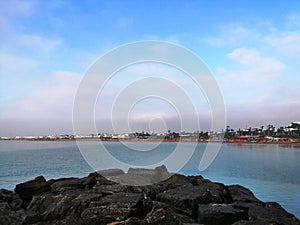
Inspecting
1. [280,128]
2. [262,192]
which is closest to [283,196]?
[262,192]

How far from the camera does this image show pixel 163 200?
8.88m

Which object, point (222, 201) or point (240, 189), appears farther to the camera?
point (240, 189)

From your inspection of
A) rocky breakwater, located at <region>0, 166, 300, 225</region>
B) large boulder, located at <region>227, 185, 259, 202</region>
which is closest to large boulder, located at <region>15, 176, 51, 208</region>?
rocky breakwater, located at <region>0, 166, 300, 225</region>

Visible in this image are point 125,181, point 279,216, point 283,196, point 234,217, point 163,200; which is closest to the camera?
point 234,217

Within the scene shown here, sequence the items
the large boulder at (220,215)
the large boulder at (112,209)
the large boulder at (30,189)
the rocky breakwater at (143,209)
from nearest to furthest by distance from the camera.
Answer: the rocky breakwater at (143,209), the large boulder at (112,209), the large boulder at (220,215), the large boulder at (30,189)

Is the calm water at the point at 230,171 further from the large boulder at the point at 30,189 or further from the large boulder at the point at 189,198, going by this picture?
the large boulder at the point at 30,189

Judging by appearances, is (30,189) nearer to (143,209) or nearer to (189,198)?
(143,209)

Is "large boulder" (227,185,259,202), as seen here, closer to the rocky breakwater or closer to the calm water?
the rocky breakwater

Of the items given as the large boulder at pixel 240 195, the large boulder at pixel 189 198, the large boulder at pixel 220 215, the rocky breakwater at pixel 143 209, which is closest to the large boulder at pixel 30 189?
the rocky breakwater at pixel 143 209

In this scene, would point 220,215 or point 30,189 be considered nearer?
point 220,215

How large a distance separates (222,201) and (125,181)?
10.4 feet

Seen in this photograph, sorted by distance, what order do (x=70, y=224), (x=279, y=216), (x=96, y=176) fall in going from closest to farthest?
(x=70, y=224) → (x=279, y=216) → (x=96, y=176)

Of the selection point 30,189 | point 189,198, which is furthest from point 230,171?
point 189,198

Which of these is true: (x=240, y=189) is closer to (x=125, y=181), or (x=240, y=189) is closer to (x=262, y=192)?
(x=125, y=181)
